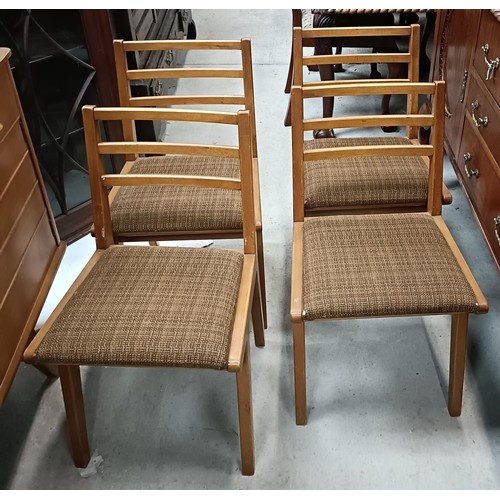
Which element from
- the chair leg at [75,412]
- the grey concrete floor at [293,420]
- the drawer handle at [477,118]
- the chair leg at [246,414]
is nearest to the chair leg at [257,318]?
the grey concrete floor at [293,420]

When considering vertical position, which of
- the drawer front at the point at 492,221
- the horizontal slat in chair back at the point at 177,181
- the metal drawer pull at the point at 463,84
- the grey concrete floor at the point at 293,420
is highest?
the metal drawer pull at the point at 463,84

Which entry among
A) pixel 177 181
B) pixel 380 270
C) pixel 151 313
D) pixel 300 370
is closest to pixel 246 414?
pixel 300 370

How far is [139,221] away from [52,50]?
2.70ft

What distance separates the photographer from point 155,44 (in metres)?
1.64

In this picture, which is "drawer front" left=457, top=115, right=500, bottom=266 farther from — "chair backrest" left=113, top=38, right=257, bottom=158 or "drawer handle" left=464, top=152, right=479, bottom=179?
"chair backrest" left=113, top=38, right=257, bottom=158

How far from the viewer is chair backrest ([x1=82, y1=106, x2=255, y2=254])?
4.07 feet

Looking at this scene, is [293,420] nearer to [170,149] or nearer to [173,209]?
[173,209]

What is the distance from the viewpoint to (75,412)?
128cm

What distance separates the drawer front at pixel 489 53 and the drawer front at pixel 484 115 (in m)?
0.03

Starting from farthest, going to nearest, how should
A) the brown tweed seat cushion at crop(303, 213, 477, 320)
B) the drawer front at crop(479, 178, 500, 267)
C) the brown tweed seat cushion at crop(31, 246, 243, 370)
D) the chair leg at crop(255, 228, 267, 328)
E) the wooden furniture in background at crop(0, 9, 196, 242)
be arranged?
the wooden furniture in background at crop(0, 9, 196, 242)
the chair leg at crop(255, 228, 267, 328)
the drawer front at crop(479, 178, 500, 267)
the brown tweed seat cushion at crop(303, 213, 477, 320)
the brown tweed seat cushion at crop(31, 246, 243, 370)

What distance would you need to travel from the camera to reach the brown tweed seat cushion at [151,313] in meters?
1.10

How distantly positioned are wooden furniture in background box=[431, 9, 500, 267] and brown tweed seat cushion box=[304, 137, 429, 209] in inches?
6.6

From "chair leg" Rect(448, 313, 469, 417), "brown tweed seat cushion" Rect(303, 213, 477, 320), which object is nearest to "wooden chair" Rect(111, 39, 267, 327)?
"brown tweed seat cushion" Rect(303, 213, 477, 320)

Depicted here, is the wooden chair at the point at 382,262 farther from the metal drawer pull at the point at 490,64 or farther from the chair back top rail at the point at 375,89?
the metal drawer pull at the point at 490,64
